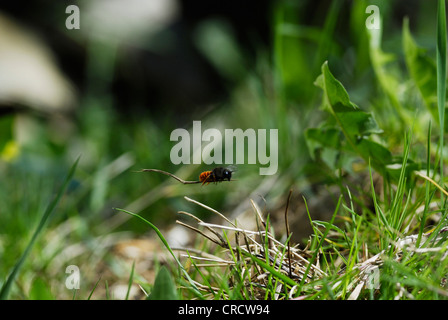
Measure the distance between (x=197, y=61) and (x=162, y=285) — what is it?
345cm

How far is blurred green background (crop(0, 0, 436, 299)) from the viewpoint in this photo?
1.68 meters

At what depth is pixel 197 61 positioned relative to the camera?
13.4ft

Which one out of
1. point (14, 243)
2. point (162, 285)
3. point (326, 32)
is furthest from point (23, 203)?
point (326, 32)

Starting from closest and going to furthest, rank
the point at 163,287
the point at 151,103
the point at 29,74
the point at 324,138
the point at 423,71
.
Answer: the point at 163,287
the point at 324,138
the point at 423,71
the point at 29,74
the point at 151,103

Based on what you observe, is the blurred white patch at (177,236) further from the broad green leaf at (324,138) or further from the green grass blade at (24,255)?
the green grass blade at (24,255)

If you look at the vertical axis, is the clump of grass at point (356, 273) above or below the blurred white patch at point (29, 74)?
below

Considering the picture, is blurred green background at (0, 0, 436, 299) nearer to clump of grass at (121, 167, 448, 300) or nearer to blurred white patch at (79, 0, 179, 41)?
blurred white patch at (79, 0, 179, 41)

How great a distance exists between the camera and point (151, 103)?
3.95 m

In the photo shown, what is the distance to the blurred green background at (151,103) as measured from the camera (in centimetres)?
168

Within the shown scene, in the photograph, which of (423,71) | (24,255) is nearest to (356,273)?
(24,255)

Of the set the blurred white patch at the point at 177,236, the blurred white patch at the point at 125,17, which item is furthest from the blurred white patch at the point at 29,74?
the blurred white patch at the point at 177,236

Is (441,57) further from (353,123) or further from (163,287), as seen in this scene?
(163,287)

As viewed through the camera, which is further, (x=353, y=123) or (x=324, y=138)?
(x=324, y=138)
